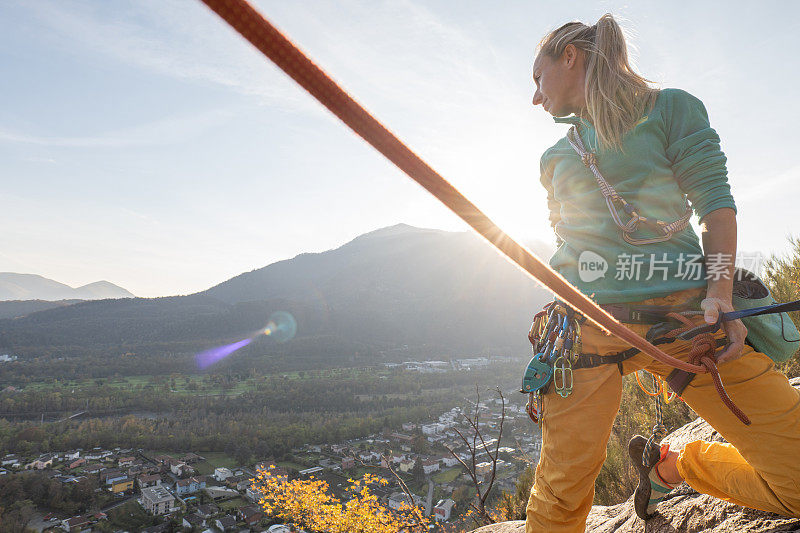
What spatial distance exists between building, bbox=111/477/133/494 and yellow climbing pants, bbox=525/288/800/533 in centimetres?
4667

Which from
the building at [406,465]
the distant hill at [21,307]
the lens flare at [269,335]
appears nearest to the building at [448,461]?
the building at [406,465]

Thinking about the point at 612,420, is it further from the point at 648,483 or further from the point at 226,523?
the point at 226,523

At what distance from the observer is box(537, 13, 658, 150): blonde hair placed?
57.0 inches

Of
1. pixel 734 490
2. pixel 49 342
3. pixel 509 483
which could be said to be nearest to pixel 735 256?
pixel 734 490

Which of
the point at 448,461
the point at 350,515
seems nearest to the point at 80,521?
the point at 448,461

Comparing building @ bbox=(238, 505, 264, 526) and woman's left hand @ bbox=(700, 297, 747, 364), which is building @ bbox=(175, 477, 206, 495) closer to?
building @ bbox=(238, 505, 264, 526)

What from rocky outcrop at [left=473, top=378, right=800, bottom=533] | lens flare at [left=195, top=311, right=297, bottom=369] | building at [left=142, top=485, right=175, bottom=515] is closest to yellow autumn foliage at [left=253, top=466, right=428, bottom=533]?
rocky outcrop at [left=473, top=378, right=800, bottom=533]

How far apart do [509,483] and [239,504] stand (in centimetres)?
2099

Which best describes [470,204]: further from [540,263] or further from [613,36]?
[613,36]

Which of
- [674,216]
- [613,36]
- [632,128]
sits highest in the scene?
[613,36]

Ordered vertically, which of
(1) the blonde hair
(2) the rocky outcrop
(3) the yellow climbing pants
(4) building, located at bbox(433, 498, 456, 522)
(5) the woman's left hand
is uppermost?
(1) the blonde hair

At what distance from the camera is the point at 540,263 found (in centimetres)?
91

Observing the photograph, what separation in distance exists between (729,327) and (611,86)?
0.93 m

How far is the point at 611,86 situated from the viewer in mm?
1459
